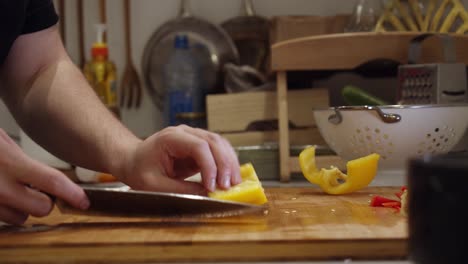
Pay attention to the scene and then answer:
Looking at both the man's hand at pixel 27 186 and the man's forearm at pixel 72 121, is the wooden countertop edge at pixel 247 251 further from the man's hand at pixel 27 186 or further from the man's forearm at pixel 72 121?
the man's forearm at pixel 72 121

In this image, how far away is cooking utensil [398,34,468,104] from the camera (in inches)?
49.6

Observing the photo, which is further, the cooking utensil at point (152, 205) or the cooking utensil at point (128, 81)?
the cooking utensil at point (128, 81)

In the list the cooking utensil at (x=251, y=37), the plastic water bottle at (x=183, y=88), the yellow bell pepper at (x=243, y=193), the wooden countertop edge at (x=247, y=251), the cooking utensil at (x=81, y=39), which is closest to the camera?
the wooden countertop edge at (x=247, y=251)

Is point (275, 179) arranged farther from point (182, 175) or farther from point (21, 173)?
point (21, 173)

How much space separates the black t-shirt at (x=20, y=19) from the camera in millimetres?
1030

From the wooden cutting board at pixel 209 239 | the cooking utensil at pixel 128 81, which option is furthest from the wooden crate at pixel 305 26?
the wooden cutting board at pixel 209 239

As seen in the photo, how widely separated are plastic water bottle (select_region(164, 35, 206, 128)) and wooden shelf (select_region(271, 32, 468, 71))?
461 millimetres

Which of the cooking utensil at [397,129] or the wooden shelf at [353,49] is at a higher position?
the wooden shelf at [353,49]

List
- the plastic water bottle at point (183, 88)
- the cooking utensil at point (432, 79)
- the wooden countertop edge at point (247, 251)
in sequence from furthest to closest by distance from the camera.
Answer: the plastic water bottle at point (183, 88) < the cooking utensil at point (432, 79) < the wooden countertop edge at point (247, 251)

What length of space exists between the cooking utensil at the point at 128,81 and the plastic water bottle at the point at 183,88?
0.44 ft

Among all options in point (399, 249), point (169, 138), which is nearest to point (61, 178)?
point (169, 138)

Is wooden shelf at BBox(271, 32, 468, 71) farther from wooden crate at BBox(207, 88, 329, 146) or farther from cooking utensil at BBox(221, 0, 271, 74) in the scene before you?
cooking utensil at BBox(221, 0, 271, 74)

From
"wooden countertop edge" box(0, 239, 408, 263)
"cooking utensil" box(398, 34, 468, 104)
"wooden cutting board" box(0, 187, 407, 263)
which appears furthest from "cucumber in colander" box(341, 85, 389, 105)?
"wooden countertop edge" box(0, 239, 408, 263)

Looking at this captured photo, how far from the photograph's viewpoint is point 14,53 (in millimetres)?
1060
